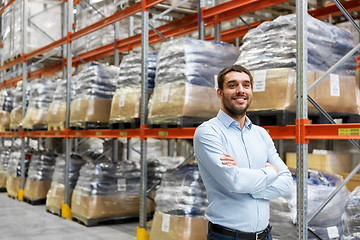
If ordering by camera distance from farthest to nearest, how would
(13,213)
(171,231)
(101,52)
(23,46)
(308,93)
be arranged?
(23,46) → (101,52) → (13,213) → (171,231) → (308,93)

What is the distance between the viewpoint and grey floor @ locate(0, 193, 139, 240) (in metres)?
6.62

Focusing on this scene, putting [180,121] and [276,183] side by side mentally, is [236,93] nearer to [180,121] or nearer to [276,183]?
[276,183]

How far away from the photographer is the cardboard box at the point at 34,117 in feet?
31.9

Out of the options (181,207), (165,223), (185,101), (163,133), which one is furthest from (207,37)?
(165,223)

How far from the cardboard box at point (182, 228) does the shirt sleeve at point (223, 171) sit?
2446mm

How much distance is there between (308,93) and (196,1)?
2946mm

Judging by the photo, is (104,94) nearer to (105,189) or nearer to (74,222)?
(105,189)

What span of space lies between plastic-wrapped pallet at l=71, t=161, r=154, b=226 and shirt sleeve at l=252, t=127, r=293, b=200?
4.63m

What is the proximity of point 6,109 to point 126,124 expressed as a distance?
714 centimetres

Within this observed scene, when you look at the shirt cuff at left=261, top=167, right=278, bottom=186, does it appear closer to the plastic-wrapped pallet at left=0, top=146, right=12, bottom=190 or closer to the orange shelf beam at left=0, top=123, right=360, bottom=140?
the orange shelf beam at left=0, top=123, right=360, bottom=140

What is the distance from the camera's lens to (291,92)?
408 centimetres

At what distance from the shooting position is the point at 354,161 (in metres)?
7.95

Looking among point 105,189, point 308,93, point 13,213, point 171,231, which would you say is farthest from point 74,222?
point 308,93

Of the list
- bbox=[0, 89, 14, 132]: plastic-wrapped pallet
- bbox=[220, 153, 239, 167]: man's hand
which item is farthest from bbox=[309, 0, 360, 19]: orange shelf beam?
bbox=[0, 89, 14, 132]: plastic-wrapped pallet
